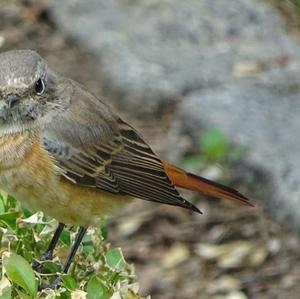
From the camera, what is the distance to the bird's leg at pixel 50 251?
12.9 feet

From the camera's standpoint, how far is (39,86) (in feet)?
14.6

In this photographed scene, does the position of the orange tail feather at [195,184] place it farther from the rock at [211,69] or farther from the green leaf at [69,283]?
the green leaf at [69,283]

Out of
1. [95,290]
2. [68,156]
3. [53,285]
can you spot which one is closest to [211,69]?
[68,156]

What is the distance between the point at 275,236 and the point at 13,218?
243 centimetres

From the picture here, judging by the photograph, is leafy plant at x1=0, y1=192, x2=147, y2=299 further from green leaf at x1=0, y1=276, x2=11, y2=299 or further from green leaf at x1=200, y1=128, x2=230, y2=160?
green leaf at x1=200, y1=128, x2=230, y2=160

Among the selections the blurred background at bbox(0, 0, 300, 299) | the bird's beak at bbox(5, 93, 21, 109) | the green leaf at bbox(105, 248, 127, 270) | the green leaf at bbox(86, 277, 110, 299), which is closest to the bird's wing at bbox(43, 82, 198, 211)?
the bird's beak at bbox(5, 93, 21, 109)

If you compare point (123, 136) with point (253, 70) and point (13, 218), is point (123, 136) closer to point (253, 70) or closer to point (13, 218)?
point (13, 218)

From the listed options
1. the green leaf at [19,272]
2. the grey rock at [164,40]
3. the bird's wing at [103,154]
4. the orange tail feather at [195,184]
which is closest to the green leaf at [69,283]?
the green leaf at [19,272]

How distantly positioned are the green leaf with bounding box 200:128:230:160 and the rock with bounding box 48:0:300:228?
54mm

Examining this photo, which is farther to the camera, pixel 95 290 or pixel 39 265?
pixel 39 265

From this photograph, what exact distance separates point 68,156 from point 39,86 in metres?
0.31

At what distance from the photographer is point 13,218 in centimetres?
397

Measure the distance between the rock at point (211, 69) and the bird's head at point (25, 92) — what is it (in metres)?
1.79

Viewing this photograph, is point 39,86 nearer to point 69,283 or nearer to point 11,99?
point 11,99
